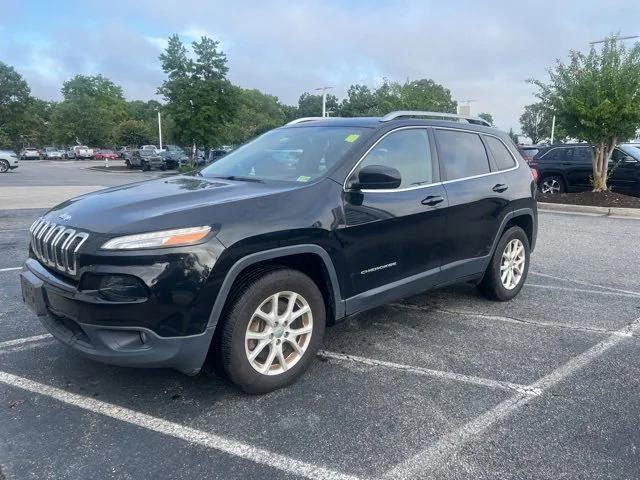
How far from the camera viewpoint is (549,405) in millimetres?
3203

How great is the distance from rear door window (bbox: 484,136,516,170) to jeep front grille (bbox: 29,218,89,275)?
383 centimetres

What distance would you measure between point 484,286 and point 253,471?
3353 mm

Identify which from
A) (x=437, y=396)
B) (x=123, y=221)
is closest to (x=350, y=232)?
(x=437, y=396)

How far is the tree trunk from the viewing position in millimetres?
13102

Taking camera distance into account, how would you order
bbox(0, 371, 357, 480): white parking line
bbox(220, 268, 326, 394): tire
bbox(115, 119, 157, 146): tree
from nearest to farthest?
bbox(0, 371, 357, 480): white parking line < bbox(220, 268, 326, 394): tire < bbox(115, 119, 157, 146): tree

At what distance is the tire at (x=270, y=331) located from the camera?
119 inches

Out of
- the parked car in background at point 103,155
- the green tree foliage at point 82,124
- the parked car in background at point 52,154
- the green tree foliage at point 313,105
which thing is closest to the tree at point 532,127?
the green tree foliage at point 313,105

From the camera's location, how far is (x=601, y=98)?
12406mm

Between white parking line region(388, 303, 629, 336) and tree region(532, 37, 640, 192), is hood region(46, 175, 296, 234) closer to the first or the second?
white parking line region(388, 303, 629, 336)

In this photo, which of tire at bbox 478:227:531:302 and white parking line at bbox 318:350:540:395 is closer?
white parking line at bbox 318:350:540:395

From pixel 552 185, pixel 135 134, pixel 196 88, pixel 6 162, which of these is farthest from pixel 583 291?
pixel 135 134

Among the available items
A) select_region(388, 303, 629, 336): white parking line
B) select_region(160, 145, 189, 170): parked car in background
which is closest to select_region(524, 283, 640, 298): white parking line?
select_region(388, 303, 629, 336): white parking line

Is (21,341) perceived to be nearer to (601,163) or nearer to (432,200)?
(432,200)

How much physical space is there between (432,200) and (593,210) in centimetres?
997
